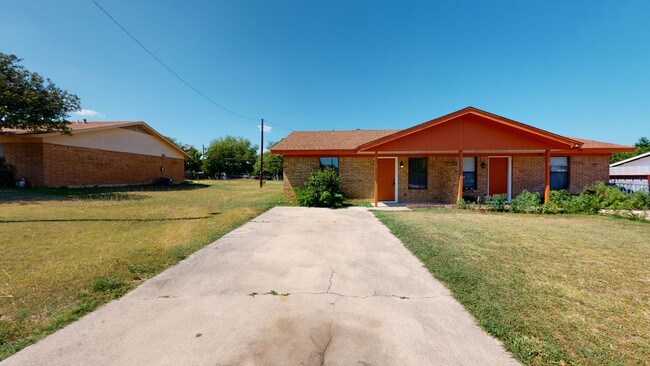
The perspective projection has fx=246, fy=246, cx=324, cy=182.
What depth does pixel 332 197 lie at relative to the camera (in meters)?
11.9

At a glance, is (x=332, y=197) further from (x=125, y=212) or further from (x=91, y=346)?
(x=91, y=346)

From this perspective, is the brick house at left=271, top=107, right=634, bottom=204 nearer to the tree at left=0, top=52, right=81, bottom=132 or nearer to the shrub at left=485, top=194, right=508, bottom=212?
the shrub at left=485, top=194, right=508, bottom=212

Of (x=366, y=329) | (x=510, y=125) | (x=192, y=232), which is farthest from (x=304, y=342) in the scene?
(x=510, y=125)

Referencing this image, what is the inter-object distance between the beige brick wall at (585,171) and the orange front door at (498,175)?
138 inches

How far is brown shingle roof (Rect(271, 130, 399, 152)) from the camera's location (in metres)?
13.3

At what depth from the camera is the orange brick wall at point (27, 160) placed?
16.3 metres

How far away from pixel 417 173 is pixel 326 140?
18.5 ft

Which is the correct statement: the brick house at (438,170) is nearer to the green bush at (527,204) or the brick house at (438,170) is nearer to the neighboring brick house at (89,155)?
the green bush at (527,204)

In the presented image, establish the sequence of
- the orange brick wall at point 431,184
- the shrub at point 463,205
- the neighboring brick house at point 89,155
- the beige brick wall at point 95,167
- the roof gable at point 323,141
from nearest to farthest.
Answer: the shrub at point 463,205
the roof gable at point 323,141
the orange brick wall at point 431,184
the neighboring brick house at point 89,155
the beige brick wall at point 95,167

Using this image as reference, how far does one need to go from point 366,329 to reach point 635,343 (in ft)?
8.37

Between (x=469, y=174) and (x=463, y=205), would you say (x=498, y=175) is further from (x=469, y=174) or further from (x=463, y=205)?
(x=463, y=205)

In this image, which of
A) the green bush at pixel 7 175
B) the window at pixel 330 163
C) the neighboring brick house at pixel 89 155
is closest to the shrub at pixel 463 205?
the window at pixel 330 163

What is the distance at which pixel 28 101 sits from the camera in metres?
14.7

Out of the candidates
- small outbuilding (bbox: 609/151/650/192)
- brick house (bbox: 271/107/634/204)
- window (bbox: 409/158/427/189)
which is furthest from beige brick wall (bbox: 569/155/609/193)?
small outbuilding (bbox: 609/151/650/192)
